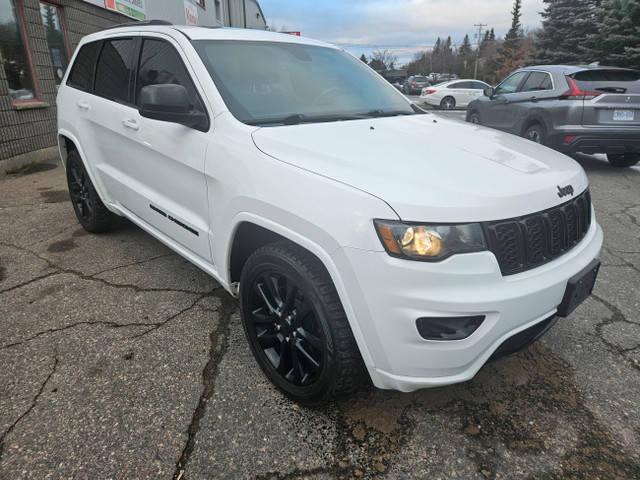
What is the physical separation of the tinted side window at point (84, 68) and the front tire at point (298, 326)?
2657 mm

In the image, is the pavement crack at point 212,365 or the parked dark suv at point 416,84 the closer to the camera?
the pavement crack at point 212,365

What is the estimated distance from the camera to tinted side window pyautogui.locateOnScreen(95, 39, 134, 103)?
3209mm

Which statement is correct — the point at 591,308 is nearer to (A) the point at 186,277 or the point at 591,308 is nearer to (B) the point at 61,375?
(A) the point at 186,277

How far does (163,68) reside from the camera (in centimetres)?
281

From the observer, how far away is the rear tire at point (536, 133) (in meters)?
7.01

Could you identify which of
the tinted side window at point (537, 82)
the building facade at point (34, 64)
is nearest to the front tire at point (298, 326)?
the building facade at point (34, 64)

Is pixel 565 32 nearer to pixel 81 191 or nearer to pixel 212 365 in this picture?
pixel 81 191

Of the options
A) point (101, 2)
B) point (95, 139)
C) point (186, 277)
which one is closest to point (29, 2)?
point (101, 2)

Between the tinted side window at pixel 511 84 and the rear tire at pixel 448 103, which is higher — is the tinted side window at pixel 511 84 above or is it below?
above

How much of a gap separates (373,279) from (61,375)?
1.82m

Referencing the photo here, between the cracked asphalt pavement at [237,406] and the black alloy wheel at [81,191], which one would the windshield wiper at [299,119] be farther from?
the black alloy wheel at [81,191]

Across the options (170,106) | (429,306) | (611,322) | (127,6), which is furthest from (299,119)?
(127,6)

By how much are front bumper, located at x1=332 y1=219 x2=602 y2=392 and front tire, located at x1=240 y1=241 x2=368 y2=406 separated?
133mm

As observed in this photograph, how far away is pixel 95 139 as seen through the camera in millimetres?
3549
